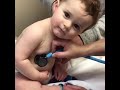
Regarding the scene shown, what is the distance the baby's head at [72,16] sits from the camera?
69cm

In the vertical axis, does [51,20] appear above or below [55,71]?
above

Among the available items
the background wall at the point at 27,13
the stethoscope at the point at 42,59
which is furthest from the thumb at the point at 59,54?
the background wall at the point at 27,13

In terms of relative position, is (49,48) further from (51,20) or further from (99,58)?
(99,58)

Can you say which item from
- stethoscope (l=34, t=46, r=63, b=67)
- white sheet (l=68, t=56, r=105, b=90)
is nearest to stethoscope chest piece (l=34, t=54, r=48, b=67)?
stethoscope (l=34, t=46, r=63, b=67)

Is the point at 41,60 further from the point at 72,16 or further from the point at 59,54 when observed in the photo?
the point at 72,16

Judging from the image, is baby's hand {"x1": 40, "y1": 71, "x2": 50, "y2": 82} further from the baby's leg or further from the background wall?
the background wall

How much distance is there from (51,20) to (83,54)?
Answer: 16 cm

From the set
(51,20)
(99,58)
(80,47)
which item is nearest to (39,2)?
(51,20)

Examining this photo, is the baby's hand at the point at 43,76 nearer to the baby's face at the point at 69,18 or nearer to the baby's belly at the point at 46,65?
the baby's belly at the point at 46,65

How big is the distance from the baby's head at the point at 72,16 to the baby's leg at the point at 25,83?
169mm

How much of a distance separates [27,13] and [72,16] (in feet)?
0.51

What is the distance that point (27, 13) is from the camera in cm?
75
